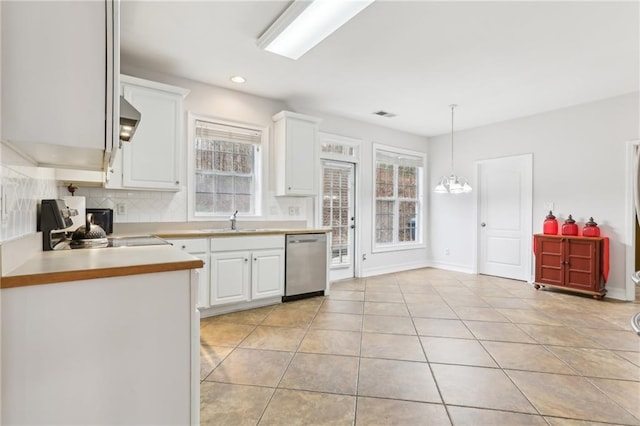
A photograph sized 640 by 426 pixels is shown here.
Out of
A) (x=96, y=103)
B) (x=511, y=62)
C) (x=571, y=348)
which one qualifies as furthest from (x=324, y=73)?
(x=571, y=348)

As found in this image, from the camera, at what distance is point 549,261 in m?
4.44

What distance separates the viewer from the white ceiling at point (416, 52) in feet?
7.86

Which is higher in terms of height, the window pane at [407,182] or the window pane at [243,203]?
the window pane at [407,182]

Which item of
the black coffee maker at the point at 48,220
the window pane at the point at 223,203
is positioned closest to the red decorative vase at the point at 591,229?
the window pane at the point at 223,203

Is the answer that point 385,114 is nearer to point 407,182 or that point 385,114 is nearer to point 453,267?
point 407,182

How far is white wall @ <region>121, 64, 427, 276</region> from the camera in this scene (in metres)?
3.67

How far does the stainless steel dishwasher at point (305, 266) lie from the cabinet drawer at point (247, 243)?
17 cm

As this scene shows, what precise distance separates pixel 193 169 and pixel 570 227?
195 inches

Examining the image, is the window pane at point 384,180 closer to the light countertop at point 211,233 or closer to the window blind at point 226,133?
the light countertop at point 211,233

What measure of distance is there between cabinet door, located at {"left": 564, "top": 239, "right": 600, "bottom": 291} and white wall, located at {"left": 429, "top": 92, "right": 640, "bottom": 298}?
33 cm

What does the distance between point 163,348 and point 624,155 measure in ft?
17.8

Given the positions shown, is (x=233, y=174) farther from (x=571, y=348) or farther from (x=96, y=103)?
(x=571, y=348)

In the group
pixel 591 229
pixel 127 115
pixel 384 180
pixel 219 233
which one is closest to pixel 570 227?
pixel 591 229

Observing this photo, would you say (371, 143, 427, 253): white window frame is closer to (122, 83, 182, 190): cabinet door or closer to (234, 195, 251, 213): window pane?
(234, 195, 251, 213): window pane
